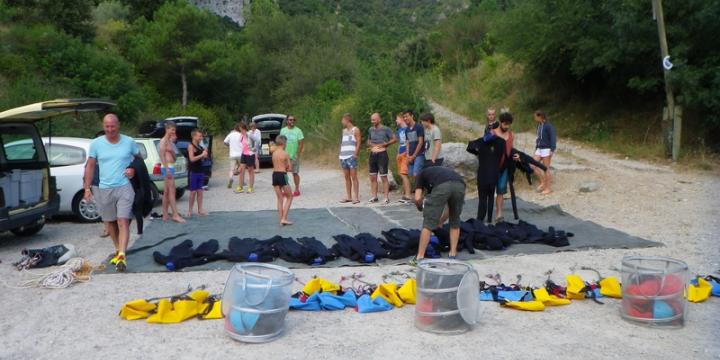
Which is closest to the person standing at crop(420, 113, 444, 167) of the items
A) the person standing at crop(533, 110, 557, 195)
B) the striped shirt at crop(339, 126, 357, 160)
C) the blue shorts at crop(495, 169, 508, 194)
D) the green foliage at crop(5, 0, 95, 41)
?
the striped shirt at crop(339, 126, 357, 160)

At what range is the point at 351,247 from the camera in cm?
802

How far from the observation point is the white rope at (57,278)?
690 centimetres

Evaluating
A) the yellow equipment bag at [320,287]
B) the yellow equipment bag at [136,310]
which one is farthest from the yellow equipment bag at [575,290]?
the yellow equipment bag at [136,310]

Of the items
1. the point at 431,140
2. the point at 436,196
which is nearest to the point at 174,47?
the point at 431,140

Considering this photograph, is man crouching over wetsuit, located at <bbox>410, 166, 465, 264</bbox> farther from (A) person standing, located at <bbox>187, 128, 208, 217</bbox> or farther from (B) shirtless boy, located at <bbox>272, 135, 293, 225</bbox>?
(A) person standing, located at <bbox>187, 128, 208, 217</bbox>

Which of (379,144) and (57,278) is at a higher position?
(379,144)

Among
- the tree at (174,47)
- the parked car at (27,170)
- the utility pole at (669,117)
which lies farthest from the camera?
the tree at (174,47)

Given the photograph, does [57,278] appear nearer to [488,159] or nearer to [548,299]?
[548,299]

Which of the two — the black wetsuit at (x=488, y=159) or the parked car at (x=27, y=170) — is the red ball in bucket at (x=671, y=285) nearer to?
the black wetsuit at (x=488, y=159)

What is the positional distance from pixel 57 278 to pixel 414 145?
262 inches

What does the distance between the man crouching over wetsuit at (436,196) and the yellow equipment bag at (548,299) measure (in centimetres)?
159

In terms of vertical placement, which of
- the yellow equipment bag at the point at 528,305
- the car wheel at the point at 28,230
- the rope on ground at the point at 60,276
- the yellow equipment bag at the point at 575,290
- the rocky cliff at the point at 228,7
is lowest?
the car wheel at the point at 28,230

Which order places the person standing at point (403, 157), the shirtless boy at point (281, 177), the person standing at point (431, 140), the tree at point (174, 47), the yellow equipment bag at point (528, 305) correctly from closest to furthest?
the yellow equipment bag at point (528, 305), the shirtless boy at point (281, 177), the person standing at point (431, 140), the person standing at point (403, 157), the tree at point (174, 47)

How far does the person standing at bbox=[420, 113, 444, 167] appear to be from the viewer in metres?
11.1
